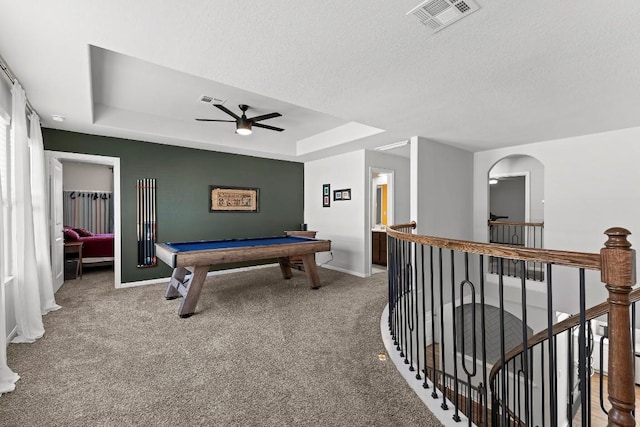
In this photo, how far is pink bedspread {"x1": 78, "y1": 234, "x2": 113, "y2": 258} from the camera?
5.57 meters

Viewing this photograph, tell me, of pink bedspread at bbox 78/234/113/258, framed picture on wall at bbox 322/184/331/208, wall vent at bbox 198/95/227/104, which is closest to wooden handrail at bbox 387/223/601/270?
wall vent at bbox 198/95/227/104

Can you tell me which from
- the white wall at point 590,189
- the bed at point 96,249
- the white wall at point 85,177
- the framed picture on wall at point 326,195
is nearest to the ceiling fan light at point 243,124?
the framed picture on wall at point 326,195

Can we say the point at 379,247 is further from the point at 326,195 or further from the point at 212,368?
the point at 212,368

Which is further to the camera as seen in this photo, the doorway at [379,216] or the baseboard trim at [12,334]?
the doorway at [379,216]

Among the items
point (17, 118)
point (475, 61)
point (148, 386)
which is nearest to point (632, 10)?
point (475, 61)

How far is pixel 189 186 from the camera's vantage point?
5105 millimetres

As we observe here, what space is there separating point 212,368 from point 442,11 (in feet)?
9.05

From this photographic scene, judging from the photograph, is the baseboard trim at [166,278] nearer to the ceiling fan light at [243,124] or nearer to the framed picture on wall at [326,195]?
the framed picture on wall at [326,195]

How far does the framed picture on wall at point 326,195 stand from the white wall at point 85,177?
19.7 feet

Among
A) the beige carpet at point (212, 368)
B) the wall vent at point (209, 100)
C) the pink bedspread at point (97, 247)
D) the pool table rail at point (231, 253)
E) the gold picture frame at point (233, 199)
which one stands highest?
the wall vent at point (209, 100)

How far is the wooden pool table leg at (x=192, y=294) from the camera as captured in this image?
10.5 feet

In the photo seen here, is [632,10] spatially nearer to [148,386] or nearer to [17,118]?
[148,386]

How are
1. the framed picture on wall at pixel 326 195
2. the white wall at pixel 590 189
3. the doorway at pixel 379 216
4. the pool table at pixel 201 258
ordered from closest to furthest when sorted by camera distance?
the pool table at pixel 201 258 < the white wall at pixel 590 189 < the doorway at pixel 379 216 < the framed picture on wall at pixel 326 195

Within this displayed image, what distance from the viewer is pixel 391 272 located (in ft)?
9.09
